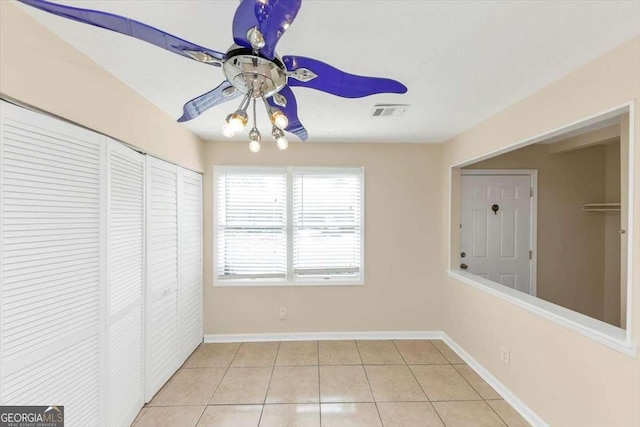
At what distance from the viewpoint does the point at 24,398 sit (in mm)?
1251

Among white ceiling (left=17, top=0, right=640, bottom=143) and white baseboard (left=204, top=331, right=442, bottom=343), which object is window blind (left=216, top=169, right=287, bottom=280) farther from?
white ceiling (left=17, top=0, right=640, bottom=143)

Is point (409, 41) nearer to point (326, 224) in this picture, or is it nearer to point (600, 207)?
point (326, 224)

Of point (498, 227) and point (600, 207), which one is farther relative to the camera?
point (498, 227)

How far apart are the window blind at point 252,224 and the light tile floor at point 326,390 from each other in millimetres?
922

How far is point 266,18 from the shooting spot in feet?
2.64

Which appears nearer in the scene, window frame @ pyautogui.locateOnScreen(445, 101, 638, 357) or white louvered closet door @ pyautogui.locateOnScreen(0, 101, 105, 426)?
white louvered closet door @ pyautogui.locateOnScreen(0, 101, 105, 426)

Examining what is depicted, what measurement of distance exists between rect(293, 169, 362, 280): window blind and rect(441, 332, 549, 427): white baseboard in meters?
1.38

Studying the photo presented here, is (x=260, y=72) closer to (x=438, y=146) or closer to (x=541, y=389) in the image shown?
(x=541, y=389)

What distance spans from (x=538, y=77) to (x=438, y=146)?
171cm

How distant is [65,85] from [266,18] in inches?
52.6

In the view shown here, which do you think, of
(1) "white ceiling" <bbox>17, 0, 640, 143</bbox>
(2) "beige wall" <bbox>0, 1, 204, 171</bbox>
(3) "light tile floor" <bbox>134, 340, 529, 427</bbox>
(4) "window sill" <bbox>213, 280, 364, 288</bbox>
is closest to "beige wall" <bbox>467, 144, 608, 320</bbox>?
(3) "light tile floor" <bbox>134, 340, 529, 427</bbox>

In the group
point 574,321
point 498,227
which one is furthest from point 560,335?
point 498,227

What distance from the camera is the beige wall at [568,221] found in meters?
3.27

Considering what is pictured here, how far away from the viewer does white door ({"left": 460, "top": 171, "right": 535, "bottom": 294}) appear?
332 cm
